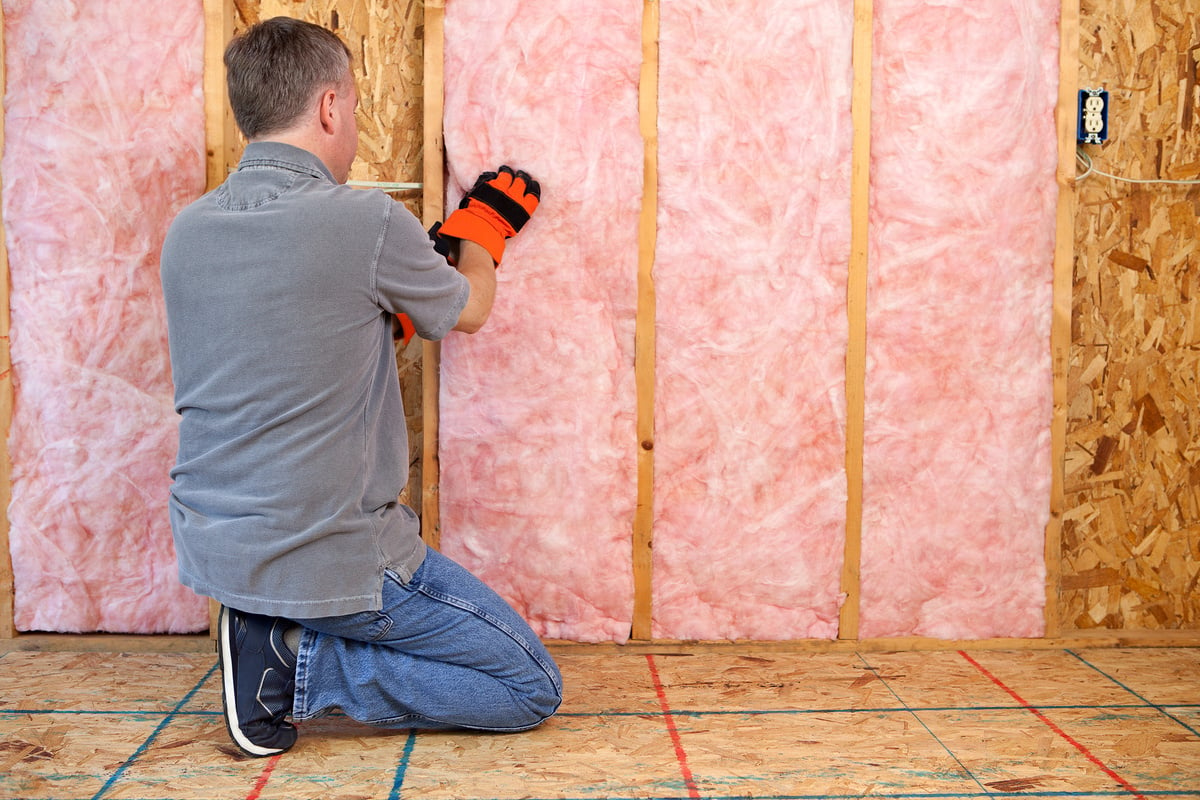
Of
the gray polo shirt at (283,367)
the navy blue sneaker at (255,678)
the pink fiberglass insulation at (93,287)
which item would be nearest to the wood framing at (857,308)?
the gray polo shirt at (283,367)

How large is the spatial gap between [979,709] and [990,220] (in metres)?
1.36

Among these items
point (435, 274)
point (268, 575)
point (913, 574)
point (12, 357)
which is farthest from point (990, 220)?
point (12, 357)

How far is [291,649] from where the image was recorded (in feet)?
7.17

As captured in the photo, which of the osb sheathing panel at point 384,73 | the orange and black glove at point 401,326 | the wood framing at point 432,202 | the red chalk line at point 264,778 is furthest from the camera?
the osb sheathing panel at point 384,73

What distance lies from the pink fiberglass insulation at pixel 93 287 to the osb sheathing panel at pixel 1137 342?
8.71 ft

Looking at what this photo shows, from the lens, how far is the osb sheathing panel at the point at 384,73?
9.43 feet

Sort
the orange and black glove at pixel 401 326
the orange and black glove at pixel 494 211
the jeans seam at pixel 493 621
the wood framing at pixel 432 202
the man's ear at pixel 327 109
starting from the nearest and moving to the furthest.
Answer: the man's ear at pixel 327 109, the jeans seam at pixel 493 621, the orange and black glove at pixel 401 326, the orange and black glove at pixel 494 211, the wood framing at pixel 432 202

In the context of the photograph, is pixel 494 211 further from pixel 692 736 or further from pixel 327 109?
pixel 692 736

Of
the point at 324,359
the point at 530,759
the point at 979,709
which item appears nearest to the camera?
the point at 324,359

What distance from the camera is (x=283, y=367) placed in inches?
78.7

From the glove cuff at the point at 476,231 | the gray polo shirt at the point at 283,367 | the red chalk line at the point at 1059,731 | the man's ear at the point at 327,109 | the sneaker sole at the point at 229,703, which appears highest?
the man's ear at the point at 327,109

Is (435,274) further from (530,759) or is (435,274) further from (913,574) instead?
(913,574)

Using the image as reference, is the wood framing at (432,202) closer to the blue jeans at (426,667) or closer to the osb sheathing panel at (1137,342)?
the blue jeans at (426,667)

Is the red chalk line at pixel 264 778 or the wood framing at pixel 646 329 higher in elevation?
the wood framing at pixel 646 329
